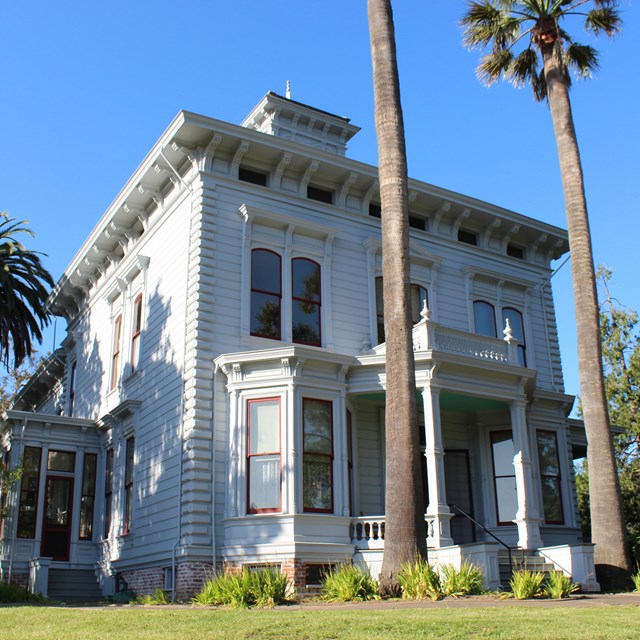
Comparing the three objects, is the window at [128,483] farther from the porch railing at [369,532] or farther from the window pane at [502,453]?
the window pane at [502,453]

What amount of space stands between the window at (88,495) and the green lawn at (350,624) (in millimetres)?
12342

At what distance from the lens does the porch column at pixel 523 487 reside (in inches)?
739

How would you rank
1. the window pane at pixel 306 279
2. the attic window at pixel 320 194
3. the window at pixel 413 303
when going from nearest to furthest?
1. the window pane at pixel 306 279
2. the window at pixel 413 303
3. the attic window at pixel 320 194

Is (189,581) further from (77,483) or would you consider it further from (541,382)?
(541,382)

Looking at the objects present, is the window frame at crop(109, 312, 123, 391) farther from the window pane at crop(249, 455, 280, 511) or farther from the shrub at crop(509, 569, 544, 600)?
the shrub at crop(509, 569, 544, 600)

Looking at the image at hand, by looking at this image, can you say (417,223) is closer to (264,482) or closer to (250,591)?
(264,482)

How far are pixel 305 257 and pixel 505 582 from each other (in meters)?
9.21

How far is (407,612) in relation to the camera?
10172mm

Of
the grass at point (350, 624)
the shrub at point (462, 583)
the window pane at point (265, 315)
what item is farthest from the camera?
the window pane at point (265, 315)

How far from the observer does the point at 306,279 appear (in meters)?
21.1

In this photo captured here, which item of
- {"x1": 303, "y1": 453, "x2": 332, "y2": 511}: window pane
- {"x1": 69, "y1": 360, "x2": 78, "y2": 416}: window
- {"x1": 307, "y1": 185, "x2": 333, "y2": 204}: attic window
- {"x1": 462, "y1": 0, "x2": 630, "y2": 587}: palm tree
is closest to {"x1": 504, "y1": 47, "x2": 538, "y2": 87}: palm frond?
{"x1": 462, "y1": 0, "x2": 630, "y2": 587}: palm tree

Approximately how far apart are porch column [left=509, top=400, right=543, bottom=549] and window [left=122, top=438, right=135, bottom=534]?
9607 mm

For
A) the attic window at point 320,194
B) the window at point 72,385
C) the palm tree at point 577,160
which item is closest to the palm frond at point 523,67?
the palm tree at point 577,160

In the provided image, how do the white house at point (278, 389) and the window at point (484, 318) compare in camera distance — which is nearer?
the white house at point (278, 389)
